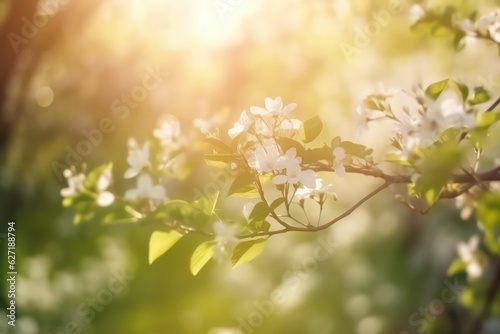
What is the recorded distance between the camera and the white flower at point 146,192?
1.05 meters

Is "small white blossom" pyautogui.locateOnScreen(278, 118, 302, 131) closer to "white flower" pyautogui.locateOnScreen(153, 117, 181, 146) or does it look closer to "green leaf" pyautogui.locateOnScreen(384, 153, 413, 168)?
"green leaf" pyautogui.locateOnScreen(384, 153, 413, 168)

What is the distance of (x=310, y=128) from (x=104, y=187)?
0.42 metres

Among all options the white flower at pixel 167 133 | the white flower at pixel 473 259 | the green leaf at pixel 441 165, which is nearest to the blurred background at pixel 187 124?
the white flower at pixel 473 259

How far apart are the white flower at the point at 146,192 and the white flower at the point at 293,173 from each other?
19 cm

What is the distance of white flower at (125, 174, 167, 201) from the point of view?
3.46 feet

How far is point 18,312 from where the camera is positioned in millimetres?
5059

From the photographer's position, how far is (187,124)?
3.12m

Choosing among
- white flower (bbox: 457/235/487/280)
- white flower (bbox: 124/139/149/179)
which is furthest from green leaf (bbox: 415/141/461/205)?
white flower (bbox: 457/235/487/280)

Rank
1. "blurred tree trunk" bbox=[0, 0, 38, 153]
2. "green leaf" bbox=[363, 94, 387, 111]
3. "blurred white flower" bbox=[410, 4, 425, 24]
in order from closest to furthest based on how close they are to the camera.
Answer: "green leaf" bbox=[363, 94, 387, 111]
"blurred white flower" bbox=[410, 4, 425, 24]
"blurred tree trunk" bbox=[0, 0, 38, 153]

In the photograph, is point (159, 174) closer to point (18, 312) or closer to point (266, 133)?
point (266, 133)

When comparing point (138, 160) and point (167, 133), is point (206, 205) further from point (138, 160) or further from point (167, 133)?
point (167, 133)

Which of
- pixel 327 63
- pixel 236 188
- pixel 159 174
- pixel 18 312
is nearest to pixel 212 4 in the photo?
pixel 327 63

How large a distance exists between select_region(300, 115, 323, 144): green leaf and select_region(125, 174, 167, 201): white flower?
0.83 ft

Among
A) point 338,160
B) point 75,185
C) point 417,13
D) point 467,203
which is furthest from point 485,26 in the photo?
point 75,185
